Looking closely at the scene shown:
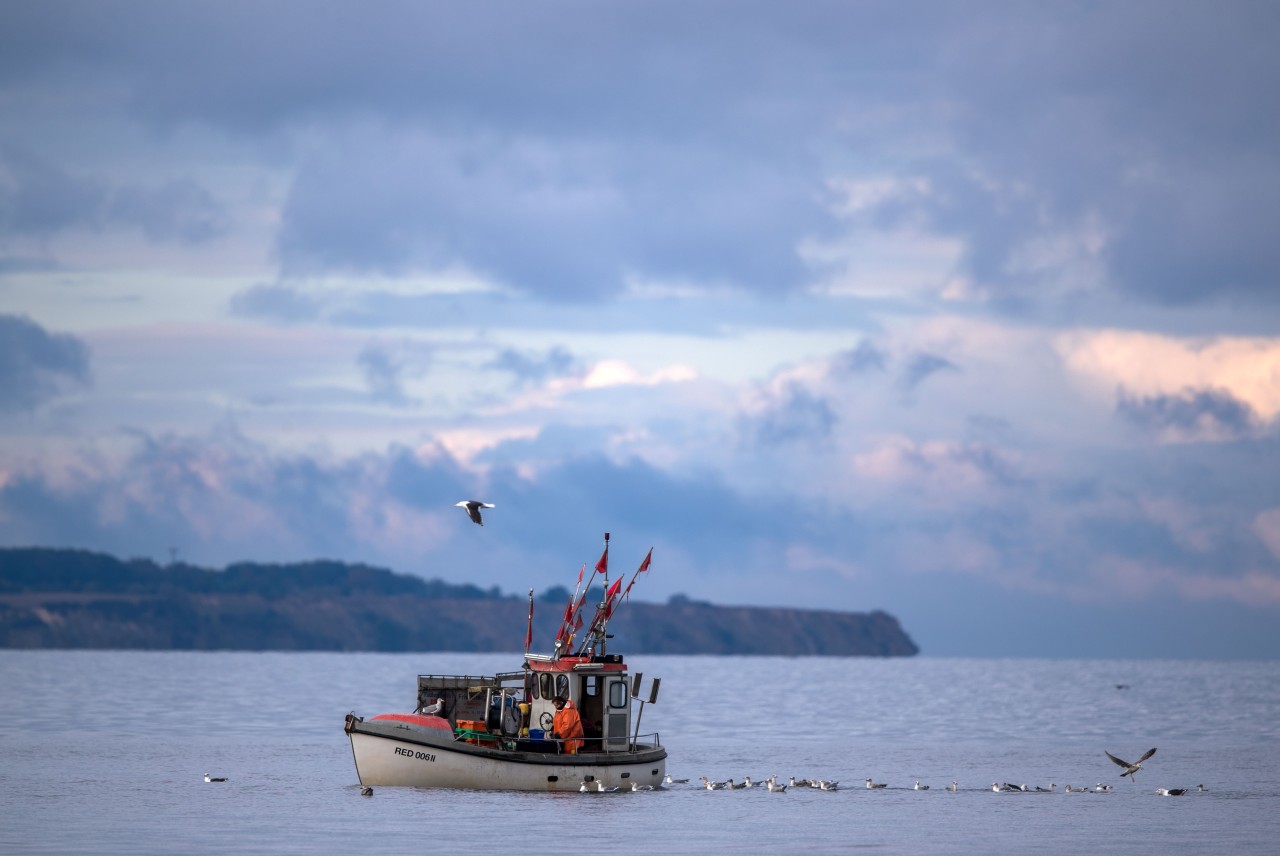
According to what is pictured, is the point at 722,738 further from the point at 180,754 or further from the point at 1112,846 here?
the point at 1112,846

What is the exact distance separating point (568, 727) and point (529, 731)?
1.40 m

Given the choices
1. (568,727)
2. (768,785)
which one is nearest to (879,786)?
(768,785)

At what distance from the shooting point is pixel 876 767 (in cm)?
7281

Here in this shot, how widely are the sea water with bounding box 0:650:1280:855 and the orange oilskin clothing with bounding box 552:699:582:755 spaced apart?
179 centimetres

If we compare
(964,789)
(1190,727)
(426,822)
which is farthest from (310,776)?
(1190,727)

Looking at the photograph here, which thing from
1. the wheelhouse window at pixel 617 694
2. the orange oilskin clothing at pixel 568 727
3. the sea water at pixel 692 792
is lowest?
the sea water at pixel 692 792

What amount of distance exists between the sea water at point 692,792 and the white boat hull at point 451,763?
23.4 inches

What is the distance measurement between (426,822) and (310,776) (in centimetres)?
1638

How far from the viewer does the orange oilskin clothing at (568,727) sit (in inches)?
2093

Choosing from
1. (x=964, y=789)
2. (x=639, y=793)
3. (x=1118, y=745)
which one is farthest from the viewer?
(x=1118, y=745)

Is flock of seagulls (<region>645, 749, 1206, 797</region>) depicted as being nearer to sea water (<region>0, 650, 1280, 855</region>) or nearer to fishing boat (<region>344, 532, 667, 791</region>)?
sea water (<region>0, 650, 1280, 855</region>)

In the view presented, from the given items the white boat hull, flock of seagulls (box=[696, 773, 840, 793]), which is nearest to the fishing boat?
the white boat hull

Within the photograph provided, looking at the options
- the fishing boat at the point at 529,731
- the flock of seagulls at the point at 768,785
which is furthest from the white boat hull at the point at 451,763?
the flock of seagulls at the point at 768,785

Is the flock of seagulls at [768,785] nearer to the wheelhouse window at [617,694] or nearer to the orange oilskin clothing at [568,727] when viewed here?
the wheelhouse window at [617,694]
